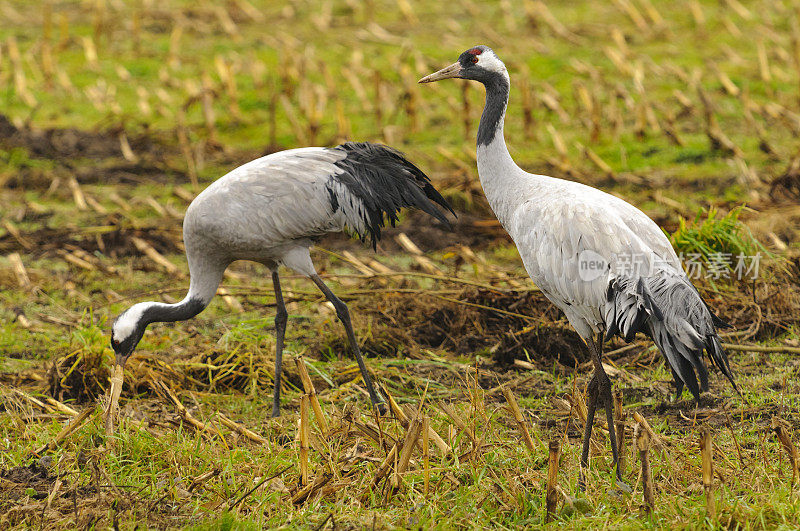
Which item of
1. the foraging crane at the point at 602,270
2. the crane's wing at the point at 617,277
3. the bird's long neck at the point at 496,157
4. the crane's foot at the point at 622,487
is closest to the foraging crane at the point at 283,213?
the bird's long neck at the point at 496,157

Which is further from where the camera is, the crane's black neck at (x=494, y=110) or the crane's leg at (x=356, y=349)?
the crane's leg at (x=356, y=349)

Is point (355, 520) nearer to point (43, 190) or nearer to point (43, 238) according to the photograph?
point (43, 238)

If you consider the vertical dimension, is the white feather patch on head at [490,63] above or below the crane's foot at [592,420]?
above

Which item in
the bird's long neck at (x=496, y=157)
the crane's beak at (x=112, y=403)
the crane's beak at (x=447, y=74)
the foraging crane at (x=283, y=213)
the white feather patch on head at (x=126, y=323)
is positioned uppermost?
the crane's beak at (x=447, y=74)

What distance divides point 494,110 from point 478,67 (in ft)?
0.81

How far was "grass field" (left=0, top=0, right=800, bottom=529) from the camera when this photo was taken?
3688 millimetres

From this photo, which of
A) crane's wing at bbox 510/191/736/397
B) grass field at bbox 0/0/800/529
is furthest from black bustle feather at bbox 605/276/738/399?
grass field at bbox 0/0/800/529

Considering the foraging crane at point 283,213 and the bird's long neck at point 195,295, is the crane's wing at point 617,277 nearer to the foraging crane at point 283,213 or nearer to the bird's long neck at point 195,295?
the foraging crane at point 283,213

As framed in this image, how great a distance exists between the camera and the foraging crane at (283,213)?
4965 mm

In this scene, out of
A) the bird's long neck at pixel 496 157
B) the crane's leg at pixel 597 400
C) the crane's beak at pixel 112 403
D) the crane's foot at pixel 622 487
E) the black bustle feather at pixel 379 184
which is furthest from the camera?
the black bustle feather at pixel 379 184

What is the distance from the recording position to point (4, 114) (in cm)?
1134

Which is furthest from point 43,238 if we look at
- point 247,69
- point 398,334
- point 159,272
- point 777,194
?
point 777,194

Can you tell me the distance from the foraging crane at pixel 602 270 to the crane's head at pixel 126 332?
1984mm

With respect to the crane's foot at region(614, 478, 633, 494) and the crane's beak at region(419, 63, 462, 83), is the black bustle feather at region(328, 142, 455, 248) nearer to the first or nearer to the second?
the crane's beak at region(419, 63, 462, 83)
